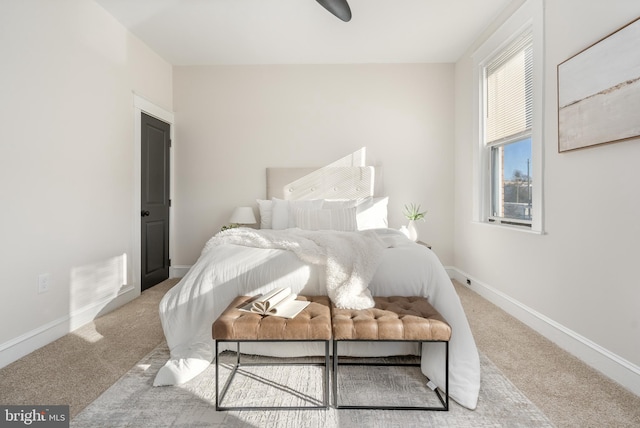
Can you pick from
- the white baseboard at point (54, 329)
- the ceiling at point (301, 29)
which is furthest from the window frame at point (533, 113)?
the white baseboard at point (54, 329)

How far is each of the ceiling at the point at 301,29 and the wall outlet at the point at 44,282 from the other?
233 cm

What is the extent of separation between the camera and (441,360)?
191 cm

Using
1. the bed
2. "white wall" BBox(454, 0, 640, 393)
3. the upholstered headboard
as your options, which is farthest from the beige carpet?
the upholstered headboard

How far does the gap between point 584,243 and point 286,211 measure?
2.68 meters

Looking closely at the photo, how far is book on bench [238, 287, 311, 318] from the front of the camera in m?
1.81

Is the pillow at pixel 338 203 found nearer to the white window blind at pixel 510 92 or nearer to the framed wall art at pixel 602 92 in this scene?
the white window blind at pixel 510 92

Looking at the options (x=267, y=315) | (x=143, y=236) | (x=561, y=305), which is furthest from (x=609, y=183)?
(x=143, y=236)

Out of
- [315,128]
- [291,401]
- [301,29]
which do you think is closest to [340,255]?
[291,401]

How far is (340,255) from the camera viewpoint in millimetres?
2219

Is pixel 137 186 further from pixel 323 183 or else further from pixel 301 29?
pixel 301 29

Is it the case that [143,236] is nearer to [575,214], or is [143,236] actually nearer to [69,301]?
[69,301]

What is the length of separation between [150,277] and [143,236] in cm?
50

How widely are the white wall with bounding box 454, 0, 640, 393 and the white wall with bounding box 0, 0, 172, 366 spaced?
11.9ft

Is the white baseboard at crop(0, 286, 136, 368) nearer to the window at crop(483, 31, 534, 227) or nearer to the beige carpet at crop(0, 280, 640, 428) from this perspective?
the beige carpet at crop(0, 280, 640, 428)
